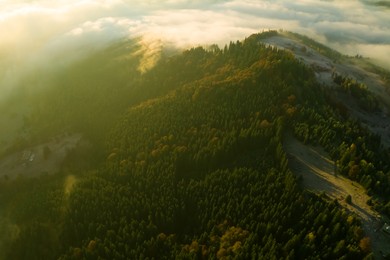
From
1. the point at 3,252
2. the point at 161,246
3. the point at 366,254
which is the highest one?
the point at 366,254

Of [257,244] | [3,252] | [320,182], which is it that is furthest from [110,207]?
[320,182]

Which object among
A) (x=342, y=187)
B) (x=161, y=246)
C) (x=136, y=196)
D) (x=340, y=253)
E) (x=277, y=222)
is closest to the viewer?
(x=340, y=253)

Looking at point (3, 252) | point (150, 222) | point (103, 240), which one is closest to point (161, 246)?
point (150, 222)

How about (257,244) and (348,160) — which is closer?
(257,244)

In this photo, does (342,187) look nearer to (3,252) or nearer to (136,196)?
(136,196)

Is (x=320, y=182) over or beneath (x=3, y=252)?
over

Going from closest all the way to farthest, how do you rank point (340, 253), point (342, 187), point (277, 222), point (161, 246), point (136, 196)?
1. point (340, 253)
2. point (277, 222)
3. point (161, 246)
4. point (342, 187)
5. point (136, 196)
